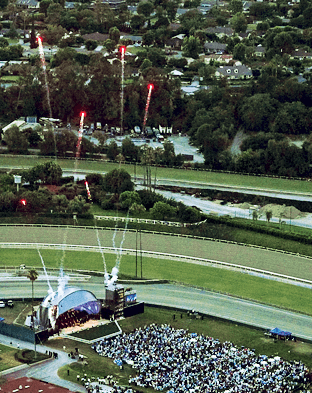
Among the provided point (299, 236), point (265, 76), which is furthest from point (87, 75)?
point (299, 236)

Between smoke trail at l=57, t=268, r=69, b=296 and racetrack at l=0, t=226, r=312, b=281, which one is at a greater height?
racetrack at l=0, t=226, r=312, b=281

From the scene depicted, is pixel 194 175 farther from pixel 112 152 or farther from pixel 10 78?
pixel 10 78

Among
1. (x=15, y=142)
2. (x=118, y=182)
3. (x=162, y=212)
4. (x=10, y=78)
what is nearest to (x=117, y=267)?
(x=162, y=212)

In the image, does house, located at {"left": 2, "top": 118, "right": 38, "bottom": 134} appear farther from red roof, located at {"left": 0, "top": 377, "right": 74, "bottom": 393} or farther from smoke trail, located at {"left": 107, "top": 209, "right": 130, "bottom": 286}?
red roof, located at {"left": 0, "top": 377, "right": 74, "bottom": 393}

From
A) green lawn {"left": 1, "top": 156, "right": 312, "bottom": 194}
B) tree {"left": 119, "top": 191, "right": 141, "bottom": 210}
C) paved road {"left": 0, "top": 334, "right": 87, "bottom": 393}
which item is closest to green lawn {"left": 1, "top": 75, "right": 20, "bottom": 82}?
green lawn {"left": 1, "top": 156, "right": 312, "bottom": 194}

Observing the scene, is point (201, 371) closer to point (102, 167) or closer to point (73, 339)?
point (73, 339)

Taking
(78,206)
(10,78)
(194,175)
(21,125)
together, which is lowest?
(78,206)
